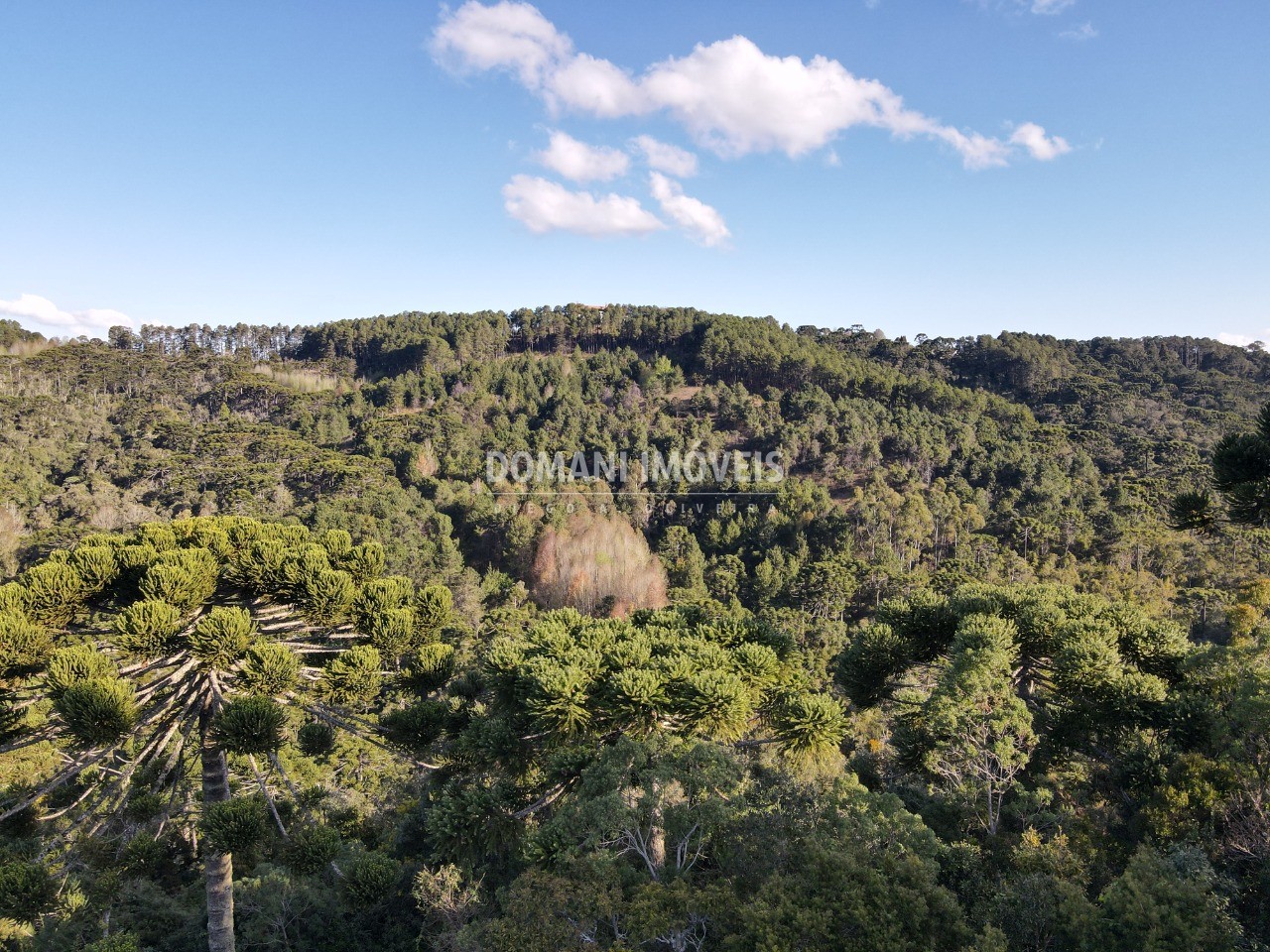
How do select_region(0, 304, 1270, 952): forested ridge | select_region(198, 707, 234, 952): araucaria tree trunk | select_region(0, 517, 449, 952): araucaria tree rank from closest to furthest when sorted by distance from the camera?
1. select_region(0, 304, 1270, 952): forested ridge
2. select_region(0, 517, 449, 952): araucaria tree
3. select_region(198, 707, 234, 952): araucaria tree trunk

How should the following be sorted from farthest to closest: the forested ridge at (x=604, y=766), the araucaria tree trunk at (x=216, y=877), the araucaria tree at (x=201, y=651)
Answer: the araucaria tree trunk at (x=216, y=877), the araucaria tree at (x=201, y=651), the forested ridge at (x=604, y=766)

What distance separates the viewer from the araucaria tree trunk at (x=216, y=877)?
9398 mm

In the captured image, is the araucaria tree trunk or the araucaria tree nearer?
the araucaria tree

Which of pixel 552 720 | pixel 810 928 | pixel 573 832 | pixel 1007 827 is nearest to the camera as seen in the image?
pixel 810 928

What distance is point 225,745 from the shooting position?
8922 mm

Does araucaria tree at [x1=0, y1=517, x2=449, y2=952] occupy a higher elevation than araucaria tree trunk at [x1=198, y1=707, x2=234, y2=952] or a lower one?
higher

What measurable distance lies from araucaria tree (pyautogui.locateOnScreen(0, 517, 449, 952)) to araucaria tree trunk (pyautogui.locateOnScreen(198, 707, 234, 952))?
0.02 m

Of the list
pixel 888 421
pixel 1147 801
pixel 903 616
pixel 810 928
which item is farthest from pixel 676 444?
pixel 810 928

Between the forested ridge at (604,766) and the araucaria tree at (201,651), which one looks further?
the araucaria tree at (201,651)

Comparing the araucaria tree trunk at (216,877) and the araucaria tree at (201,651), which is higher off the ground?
the araucaria tree at (201,651)

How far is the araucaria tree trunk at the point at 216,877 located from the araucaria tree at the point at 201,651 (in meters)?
0.02

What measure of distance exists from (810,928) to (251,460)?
72846mm

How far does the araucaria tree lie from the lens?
27.8ft

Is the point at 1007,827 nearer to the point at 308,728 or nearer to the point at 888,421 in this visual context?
the point at 308,728
